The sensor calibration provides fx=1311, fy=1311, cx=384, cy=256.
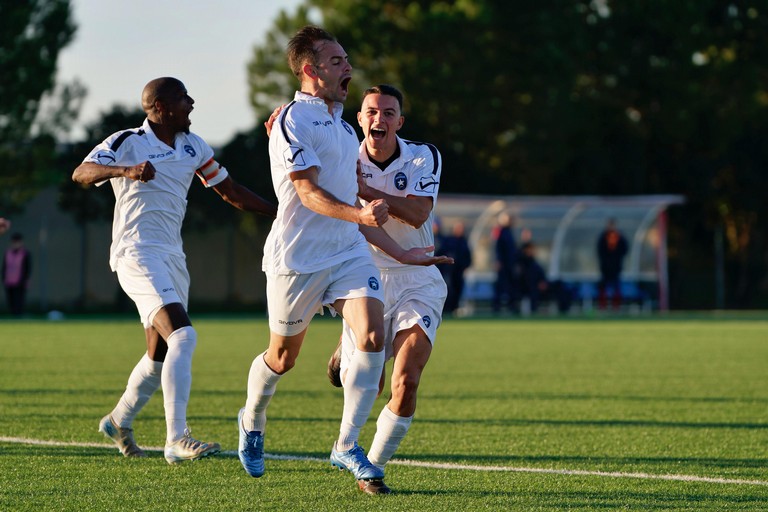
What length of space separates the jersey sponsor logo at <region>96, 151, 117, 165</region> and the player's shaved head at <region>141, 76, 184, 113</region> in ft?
1.21

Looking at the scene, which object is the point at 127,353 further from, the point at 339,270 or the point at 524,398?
the point at 339,270

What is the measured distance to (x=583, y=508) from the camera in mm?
5973

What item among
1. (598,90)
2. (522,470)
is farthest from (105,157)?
(598,90)

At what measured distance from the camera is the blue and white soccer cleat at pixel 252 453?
6793 millimetres

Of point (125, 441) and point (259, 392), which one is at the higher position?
point (259, 392)

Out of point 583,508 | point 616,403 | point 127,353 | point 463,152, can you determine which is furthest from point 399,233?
point 463,152

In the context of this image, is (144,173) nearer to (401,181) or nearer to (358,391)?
(401,181)

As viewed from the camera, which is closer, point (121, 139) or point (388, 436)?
point (388, 436)

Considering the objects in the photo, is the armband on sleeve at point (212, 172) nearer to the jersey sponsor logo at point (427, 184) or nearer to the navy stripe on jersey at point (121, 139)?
the navy stripe on jersey at point (121, 139)

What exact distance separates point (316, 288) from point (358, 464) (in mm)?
905

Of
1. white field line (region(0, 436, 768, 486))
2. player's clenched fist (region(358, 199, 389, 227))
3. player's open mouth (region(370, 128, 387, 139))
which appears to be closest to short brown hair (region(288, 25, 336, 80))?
player's open mouth (region(370, 128, 387, 139))

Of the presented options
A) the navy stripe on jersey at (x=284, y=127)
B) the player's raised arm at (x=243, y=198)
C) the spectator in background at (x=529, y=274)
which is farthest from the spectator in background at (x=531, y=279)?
the navy stripe on jersey at (x=284, y=127)

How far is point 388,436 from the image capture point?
6629 mm

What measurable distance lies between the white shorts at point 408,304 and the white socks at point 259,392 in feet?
1.50
